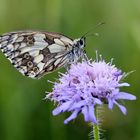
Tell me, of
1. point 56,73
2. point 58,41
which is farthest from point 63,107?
point 56,73

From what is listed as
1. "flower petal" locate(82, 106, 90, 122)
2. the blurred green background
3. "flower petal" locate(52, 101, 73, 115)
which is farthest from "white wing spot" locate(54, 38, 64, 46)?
the blurred green background

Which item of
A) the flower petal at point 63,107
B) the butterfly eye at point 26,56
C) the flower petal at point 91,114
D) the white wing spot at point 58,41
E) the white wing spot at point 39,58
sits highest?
the white wing spot at point 58,41

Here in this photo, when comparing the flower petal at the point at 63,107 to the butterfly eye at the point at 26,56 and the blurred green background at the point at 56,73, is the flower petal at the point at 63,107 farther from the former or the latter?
the blurred green background at the point at 56,73

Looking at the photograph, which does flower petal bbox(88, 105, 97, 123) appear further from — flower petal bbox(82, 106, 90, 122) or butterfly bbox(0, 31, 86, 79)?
butterfly bbox(0, 31, 86, 79)

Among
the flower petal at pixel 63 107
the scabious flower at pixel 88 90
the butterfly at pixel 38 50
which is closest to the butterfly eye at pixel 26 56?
the butterfly at pixel 38 50

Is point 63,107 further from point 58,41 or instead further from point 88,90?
point 58,41
